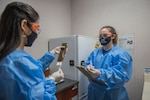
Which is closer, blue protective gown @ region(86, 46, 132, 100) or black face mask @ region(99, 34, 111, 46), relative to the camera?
blue protective gown @ region(86, 46, 132, 100)

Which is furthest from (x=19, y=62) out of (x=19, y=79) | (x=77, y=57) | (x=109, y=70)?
(x=77, y=57)

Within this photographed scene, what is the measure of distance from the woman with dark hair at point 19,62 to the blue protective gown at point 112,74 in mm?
749

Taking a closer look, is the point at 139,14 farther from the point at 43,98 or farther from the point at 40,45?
the point at 43,98

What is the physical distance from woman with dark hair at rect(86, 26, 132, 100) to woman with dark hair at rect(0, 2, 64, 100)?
27.1 inches

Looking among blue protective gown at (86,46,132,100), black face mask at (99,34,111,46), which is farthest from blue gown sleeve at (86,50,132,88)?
black face mask at (99,34,111,46)

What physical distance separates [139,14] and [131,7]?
0.54ft

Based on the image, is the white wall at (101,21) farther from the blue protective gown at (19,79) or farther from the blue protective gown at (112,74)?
the blue protective gown at (19,79)

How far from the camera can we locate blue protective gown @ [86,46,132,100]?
141 cm

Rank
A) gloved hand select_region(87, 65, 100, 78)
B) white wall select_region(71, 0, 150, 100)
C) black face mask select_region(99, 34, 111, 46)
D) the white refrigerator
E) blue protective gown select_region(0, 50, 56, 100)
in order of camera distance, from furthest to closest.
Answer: white wall select_region(71, 0, 150, 100), the white refrigerator, black face mask select_region(99, 34, 111, 46), gloved hand select_region(87, 65, 100, 78), blue protective gown select_region(0, 50, 56, 100)

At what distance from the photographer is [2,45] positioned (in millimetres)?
774

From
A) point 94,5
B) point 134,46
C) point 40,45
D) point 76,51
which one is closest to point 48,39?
point 40,45

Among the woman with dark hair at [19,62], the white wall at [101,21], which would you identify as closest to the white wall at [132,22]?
the white wall at [101,21]

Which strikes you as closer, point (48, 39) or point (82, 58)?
point (82, 58)

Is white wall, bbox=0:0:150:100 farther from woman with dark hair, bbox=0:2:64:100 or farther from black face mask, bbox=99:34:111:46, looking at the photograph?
woman with dark hair, bbox=0:2:64:100
